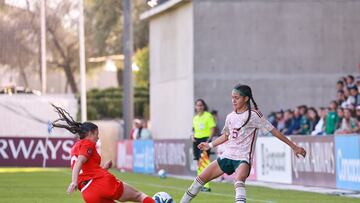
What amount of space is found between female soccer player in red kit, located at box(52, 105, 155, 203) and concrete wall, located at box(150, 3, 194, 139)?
83.1 ft

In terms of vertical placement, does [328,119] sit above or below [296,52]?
below

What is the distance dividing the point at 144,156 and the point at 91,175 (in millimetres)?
24431

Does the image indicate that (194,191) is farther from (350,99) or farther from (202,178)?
(350,99)

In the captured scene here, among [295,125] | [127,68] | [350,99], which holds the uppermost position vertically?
[127,68]

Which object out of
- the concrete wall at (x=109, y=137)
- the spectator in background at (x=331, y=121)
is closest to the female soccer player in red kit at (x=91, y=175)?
the spectator in background at (x=331, y=121)

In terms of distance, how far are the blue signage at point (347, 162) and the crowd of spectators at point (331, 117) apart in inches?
76.4

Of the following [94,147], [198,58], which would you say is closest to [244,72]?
[198,58]

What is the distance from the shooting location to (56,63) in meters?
66.4

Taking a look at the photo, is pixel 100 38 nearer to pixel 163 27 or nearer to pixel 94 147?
pixel 163 27

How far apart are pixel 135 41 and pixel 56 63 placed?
7.15 meters

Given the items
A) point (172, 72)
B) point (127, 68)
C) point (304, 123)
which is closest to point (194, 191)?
point (304, 123)

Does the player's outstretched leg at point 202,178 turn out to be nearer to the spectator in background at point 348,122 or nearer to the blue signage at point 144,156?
the spectator in background at point 348,122

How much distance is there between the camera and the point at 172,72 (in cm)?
4053

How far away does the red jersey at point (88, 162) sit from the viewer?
12.3 meters
